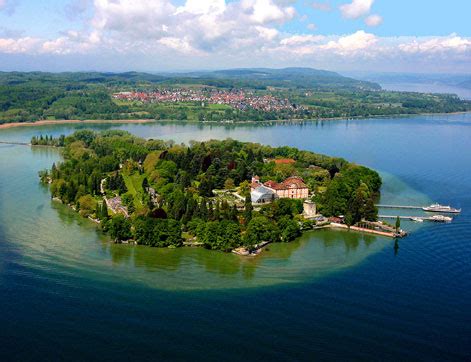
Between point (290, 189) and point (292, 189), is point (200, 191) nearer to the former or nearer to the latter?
point (290, 189)

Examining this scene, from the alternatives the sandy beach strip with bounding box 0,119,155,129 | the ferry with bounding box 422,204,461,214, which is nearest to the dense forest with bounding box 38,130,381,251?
the ferry with bounding box 422,204,461,214

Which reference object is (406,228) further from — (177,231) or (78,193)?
(78,193)

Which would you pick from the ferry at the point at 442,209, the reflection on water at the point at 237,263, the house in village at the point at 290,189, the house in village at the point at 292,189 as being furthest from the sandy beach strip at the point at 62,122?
the ferry at the point at 442,209

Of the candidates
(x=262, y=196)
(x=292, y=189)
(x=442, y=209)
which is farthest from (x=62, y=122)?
(x=442, y=209)

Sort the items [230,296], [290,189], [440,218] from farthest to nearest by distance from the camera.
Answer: [290,189]
[440,218]
[230,296]

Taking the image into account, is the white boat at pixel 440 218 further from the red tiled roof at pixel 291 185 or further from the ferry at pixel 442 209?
the red tiled roof at pixel 291 185

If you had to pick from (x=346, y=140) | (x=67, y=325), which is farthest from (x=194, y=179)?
(x=346, y=140)
